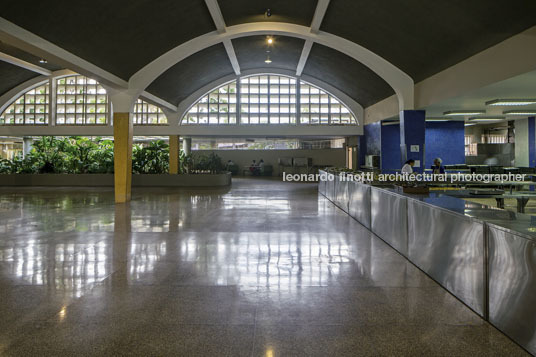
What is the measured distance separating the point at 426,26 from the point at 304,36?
544 cm

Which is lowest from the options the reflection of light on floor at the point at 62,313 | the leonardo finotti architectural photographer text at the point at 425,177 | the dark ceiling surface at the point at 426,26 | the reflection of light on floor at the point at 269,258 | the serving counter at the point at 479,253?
the reflection of light on floor at the point at 62,313

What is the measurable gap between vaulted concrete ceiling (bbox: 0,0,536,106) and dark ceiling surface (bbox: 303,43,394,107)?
4.4 inches

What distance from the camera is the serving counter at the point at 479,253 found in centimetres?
297

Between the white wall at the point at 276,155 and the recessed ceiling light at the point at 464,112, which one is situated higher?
the recessed ceiling light at the point at 464,112

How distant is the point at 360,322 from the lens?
3475 millimetres

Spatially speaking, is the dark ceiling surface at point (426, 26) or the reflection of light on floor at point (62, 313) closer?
the reflection of light on floor at point (62, 313)

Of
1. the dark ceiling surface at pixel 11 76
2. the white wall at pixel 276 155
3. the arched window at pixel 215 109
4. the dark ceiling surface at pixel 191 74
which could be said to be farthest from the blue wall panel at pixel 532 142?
the dark ceiling surface at pixel 11 76

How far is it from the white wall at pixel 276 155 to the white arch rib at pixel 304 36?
56.6 feet

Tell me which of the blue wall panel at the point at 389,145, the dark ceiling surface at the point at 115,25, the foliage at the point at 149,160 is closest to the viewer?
the dark ceiling surface at the point at 115,25

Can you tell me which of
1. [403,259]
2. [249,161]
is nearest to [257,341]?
[403,259]

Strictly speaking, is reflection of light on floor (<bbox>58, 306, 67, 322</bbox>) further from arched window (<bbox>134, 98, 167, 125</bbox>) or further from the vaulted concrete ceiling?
arched window (<bbox>134, 98, 167, 125</bbox>)

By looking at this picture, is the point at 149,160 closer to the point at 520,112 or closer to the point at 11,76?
the point at 11,76

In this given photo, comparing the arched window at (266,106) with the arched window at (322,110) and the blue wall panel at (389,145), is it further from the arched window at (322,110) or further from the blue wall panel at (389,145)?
the blue wall panel at (389,145)

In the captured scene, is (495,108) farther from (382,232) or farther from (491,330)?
(491,330)
